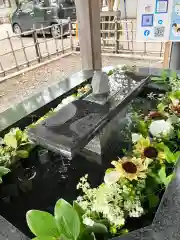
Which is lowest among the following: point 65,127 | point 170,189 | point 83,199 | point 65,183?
point 65,183

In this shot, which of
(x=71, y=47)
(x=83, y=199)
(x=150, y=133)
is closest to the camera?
(x=83, y=199)

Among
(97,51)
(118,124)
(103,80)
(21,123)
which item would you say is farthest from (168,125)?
(97,51)

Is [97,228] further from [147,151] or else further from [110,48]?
[110,48]

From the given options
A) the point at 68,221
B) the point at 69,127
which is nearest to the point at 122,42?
the point at 69,127

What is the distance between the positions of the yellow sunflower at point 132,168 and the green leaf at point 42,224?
1.25ft

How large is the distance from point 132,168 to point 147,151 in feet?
0.62

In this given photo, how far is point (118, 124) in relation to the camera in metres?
1.72

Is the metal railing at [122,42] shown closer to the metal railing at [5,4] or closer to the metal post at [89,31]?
the metal post at [89,31]

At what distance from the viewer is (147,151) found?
121 cm

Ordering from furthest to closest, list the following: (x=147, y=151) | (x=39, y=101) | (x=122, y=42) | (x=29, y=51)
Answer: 1. (x=29, y=51)
2. (x=122, y=42)
3. (x=39, y=101)
4. (x=147, y=151)

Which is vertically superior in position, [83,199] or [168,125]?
[168,125]

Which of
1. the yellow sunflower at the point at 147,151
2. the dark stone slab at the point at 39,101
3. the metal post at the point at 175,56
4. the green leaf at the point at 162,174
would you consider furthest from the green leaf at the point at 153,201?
the metal post at the point at 175,56

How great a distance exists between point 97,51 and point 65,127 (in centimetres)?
147

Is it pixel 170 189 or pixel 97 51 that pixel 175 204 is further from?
pixel 97 51
